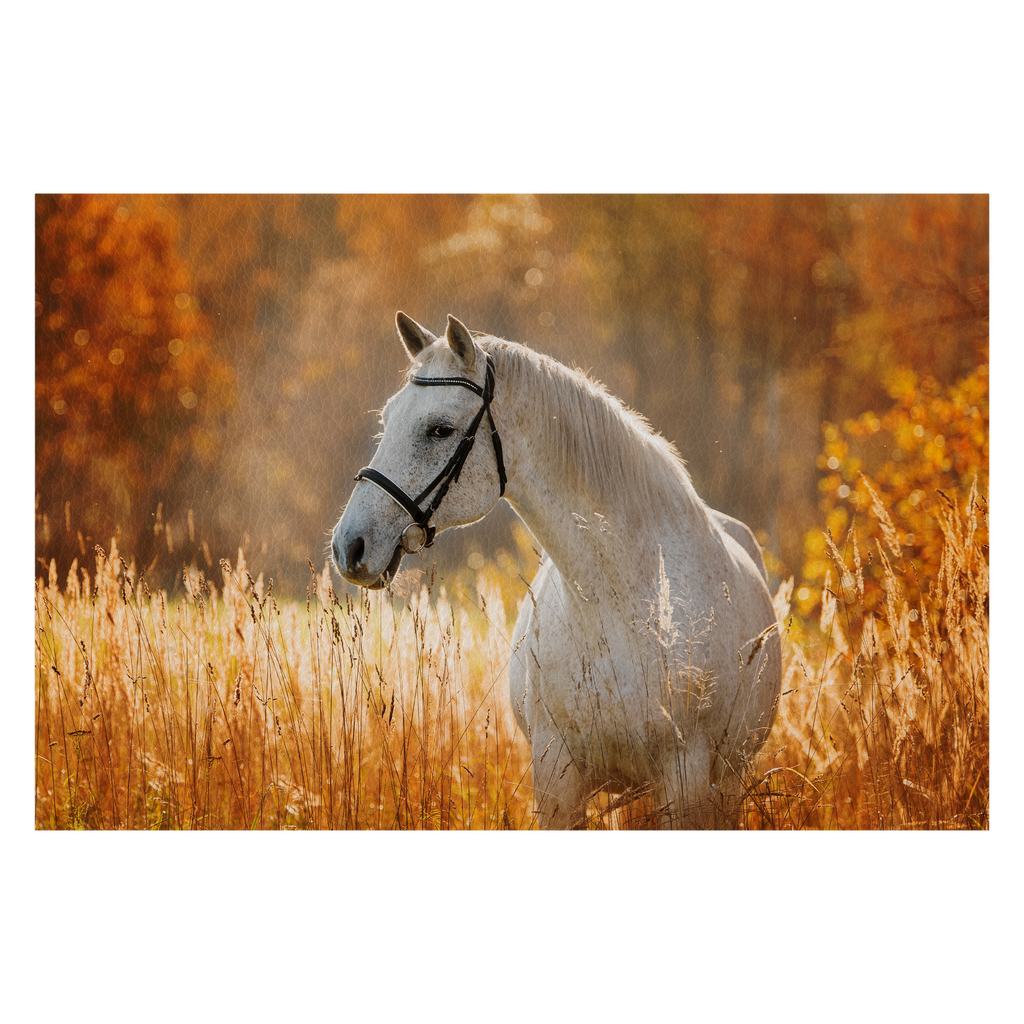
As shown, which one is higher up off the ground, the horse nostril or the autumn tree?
the autumn tree

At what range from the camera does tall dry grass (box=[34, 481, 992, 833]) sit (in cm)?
244

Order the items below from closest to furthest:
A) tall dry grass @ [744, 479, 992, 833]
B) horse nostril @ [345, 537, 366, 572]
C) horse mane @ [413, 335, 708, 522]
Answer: horse nostril @ [345, 537, 366, 572] < horse mane @ [413, 335, 708, 522] < tall dry grass @ [744, 479, 992, 833]

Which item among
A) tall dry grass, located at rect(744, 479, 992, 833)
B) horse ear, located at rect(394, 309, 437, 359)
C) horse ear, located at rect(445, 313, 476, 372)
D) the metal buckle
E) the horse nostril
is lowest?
tall dry grass, located at rect(744, 479, 992, 833)

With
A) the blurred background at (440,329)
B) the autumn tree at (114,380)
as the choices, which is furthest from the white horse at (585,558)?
the autumn tree at (114,380)

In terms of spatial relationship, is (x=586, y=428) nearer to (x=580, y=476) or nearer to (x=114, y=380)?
(x=580, y=476)

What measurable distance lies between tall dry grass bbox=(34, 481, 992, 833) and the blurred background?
25 centimetres

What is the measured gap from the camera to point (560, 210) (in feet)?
8.48

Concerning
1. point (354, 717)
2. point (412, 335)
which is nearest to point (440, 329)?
point (412, 335)

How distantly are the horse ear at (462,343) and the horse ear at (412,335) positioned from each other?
18 cm

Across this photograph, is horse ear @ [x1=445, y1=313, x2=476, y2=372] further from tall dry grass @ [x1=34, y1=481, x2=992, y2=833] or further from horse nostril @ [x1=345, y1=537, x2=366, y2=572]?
tall dry grass @ [x1=34, y1=481, x2=992, y2=833]

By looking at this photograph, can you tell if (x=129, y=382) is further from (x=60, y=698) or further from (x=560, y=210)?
(x=560, y=210)

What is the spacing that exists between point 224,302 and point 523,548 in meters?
1.61

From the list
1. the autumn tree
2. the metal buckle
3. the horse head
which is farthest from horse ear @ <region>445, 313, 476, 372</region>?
the autumn tree

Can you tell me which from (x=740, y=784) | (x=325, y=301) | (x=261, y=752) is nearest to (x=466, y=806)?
(x=261, y=752)
